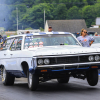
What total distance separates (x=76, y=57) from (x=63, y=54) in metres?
0.36

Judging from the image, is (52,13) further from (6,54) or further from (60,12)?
(6,54)

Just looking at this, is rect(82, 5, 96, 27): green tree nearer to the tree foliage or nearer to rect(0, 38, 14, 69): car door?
the tree foliage

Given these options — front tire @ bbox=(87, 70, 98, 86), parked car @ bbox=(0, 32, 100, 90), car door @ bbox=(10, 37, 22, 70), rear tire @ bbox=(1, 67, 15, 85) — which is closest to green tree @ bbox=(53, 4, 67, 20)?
rear tire @ bbox=(1, 67, 15, 85)

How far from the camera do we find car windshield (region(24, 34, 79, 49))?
984cm

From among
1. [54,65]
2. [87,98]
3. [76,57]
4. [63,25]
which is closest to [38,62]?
[54,65]

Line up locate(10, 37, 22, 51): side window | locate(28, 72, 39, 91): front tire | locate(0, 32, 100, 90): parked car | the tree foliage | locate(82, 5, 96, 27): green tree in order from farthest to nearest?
locate(82, 5, 96, 27): green tree → the tree foliage → locate(10, 37, 22, 51): side window → locate(28, 72, 39, 91): front tire → locate(0, 32, 100, 90): parked car

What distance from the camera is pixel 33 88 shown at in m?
8.91

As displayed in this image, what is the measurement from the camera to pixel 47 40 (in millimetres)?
10000

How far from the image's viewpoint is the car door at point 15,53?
962 centimetres

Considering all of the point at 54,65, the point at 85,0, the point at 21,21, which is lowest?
the point at 54,65

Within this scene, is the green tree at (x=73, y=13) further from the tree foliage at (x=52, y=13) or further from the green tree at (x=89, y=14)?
the green tree at (x=89, y=14)

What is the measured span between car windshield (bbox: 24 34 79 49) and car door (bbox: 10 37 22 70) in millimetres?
284

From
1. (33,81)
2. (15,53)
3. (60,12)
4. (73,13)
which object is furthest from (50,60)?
(73,13)

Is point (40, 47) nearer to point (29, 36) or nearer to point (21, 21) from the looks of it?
point (29, 36)
